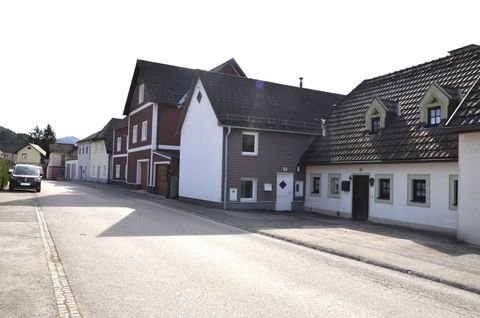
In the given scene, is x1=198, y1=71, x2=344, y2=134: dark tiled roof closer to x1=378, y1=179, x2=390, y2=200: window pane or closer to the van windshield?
x1=378, y1=179, x2=390, y2=200: window pane

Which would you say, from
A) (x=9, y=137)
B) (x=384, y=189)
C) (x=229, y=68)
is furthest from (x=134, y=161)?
(x=9, y=137)

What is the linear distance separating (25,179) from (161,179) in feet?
Result: 28.6

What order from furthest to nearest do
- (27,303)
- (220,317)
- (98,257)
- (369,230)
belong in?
1. (369,230)
2. (98,257)
3. (27,303)
4. (220,317)

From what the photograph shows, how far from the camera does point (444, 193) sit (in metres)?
16.9

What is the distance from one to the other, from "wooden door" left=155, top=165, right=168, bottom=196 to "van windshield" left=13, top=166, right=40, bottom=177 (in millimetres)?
7925

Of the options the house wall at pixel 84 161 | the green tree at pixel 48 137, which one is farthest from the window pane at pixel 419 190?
the green tree at pixel 48 137

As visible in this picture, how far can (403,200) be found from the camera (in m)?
18.8

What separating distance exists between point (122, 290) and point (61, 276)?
146 centimetres

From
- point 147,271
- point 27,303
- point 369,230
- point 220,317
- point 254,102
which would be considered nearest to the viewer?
point 220,317

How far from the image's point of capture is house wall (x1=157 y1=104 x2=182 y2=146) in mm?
35344

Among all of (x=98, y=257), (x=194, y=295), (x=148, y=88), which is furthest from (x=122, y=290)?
(x=148, y=88)

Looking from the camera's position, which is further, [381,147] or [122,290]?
[381,147]

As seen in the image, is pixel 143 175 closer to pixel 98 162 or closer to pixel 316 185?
pixel 316 185

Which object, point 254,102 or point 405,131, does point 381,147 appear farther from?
point 254,102
